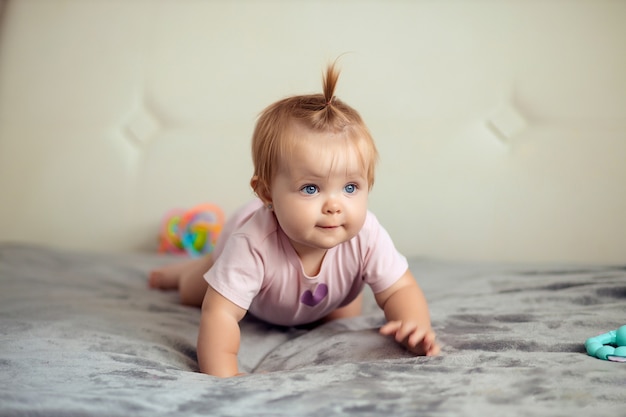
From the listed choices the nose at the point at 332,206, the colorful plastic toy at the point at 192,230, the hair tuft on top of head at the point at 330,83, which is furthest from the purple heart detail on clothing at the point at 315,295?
the colorful plastic toy at the point at 192,230

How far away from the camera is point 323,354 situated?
3.59 feet

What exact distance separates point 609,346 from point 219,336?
565 millimetres

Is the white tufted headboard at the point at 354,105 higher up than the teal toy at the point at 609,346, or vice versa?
the white tufted headboard at the point at 354,105

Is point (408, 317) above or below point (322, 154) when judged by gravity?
below

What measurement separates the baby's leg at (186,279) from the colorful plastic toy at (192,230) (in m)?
0.26

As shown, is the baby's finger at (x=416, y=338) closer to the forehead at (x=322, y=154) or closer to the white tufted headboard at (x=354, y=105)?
the forehead at (x=322, y=154)

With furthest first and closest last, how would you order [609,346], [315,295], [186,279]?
[186,279], [315,295], [609,346]

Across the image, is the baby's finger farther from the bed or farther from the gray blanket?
the bed

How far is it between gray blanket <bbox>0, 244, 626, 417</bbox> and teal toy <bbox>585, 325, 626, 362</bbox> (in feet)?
0.06

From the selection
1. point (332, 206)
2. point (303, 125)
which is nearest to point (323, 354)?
point (332, 206)

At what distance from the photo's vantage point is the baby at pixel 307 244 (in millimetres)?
1025

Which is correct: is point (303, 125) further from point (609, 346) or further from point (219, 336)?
point (609, 346)

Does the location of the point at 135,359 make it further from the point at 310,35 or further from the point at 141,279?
the point at 310,35

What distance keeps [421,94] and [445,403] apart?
50.0 inches
